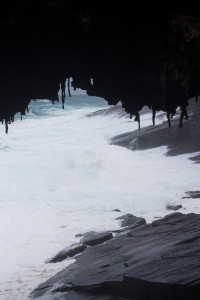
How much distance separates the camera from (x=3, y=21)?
516 centimetres

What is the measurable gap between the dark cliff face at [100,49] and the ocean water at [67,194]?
11.5 metres

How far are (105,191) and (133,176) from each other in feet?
20.1

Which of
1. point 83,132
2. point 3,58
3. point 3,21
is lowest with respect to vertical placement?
point 83,132

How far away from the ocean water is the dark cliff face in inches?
453

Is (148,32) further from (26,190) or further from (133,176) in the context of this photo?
(133,176)

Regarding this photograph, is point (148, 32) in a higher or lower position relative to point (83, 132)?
higher

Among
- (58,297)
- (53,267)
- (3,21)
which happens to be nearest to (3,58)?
(3,21)

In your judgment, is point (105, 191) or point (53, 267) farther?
point (105, 191)

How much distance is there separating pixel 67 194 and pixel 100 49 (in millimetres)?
30518

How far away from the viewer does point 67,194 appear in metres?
36.0

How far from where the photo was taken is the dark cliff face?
531 centimetres

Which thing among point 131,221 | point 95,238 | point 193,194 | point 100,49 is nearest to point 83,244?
point 95,238

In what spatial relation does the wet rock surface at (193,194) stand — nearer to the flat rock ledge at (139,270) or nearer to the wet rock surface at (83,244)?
the wet rock surface at (83,244)

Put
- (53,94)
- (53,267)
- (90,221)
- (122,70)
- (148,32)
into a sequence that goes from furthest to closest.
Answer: (90,221) < (53,267) < (53,94) < (122,70) < (148,32)
